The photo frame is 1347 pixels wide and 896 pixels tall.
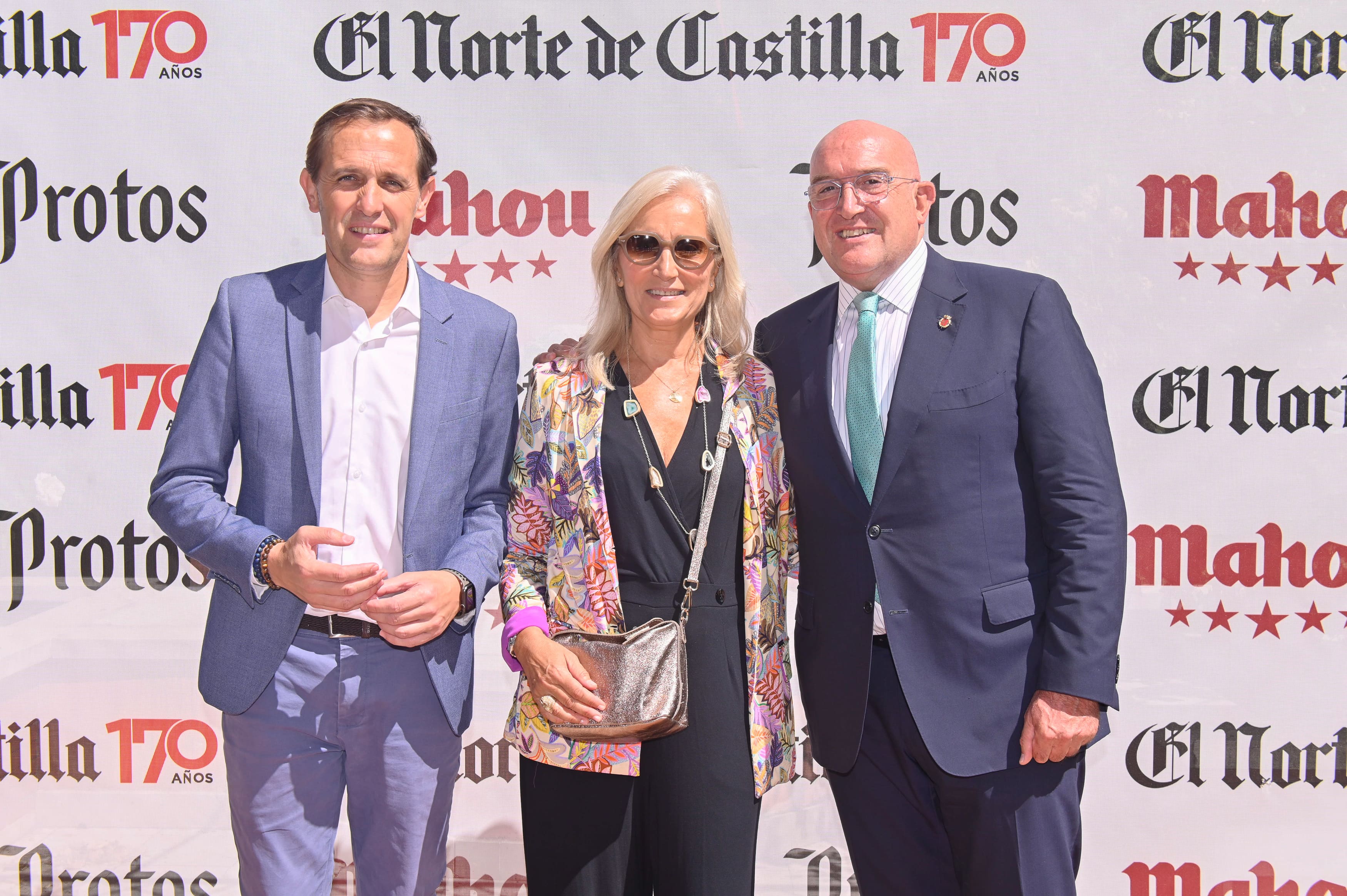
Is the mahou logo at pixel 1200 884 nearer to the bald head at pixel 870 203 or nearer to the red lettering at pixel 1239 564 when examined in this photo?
the red lettering at pixel 1239 564

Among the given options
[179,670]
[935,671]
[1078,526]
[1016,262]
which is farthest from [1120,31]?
[179,670]

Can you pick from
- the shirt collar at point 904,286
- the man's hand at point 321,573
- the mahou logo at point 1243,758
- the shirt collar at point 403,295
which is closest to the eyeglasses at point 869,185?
the shirt collar at point 904,286

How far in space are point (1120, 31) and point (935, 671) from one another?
2.12 metres

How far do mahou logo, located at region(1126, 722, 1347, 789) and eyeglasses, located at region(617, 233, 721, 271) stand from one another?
2.19 meters

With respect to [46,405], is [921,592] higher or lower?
lower

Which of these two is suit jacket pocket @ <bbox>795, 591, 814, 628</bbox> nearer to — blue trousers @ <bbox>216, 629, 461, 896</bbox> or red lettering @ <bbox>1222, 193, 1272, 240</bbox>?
blue trousers @ <bbox>216, 629, 461, 896</bbox>

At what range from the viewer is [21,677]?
325 cm

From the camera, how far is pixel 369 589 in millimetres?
1962

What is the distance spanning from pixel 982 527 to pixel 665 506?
656 mm

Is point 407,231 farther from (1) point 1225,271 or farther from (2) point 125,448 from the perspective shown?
(1) point 1225,271

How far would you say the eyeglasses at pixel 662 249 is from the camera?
2182mm

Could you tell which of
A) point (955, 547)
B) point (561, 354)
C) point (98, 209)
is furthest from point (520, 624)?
point (98, 209)

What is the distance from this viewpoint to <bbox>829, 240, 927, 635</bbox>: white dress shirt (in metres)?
2.16

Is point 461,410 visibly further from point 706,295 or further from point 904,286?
point 904,286
